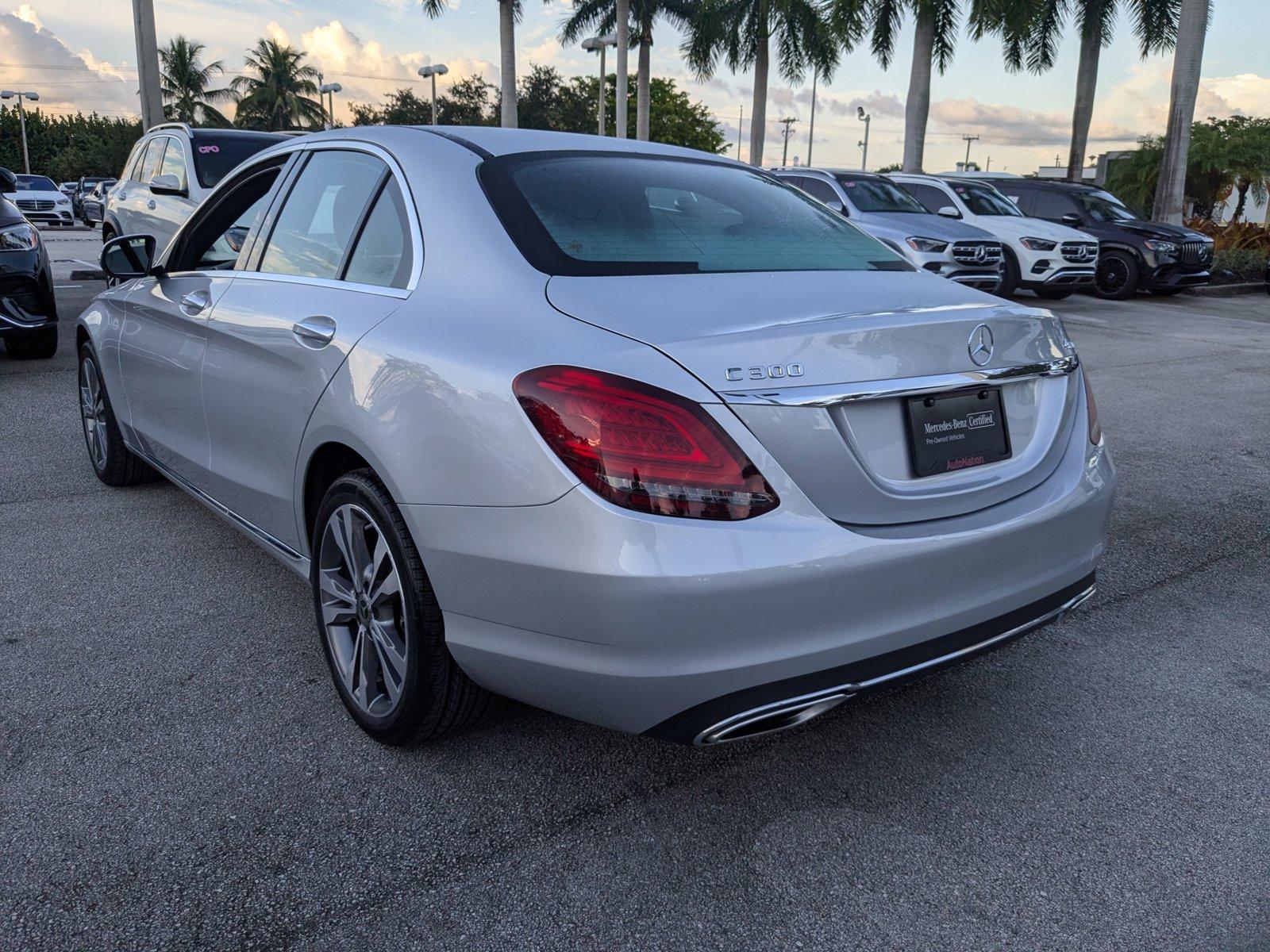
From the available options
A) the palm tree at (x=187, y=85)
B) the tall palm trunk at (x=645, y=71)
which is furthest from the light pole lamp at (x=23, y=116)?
the tall palm trunk at (x=645, y=71)

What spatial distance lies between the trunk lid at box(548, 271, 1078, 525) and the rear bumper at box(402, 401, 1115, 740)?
8cm

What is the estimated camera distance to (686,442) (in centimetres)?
207

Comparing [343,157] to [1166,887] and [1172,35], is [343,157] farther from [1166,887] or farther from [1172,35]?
[1172,35]

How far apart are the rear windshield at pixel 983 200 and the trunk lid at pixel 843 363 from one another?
14.6m

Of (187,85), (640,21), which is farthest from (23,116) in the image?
(640,21)

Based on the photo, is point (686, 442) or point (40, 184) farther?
point (40, 184)

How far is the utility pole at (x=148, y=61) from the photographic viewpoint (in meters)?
15.1

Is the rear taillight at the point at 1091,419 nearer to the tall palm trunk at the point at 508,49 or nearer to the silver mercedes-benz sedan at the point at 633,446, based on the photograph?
the silver mercedes-benz sedan at the point at 633,446

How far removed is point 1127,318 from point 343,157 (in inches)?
531

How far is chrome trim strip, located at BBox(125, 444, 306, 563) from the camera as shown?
3.22 meters

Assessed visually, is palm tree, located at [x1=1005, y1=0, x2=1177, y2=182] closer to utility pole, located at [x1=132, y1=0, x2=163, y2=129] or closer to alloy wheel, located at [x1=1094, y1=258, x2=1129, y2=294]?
alloy wheel, located at [x1=1094, y1=258, x2=1129, y2=294]

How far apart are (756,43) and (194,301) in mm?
33100

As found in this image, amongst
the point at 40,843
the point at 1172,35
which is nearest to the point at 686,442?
the point at 40,843

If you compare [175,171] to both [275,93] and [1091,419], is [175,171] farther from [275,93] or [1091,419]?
[275,93]
